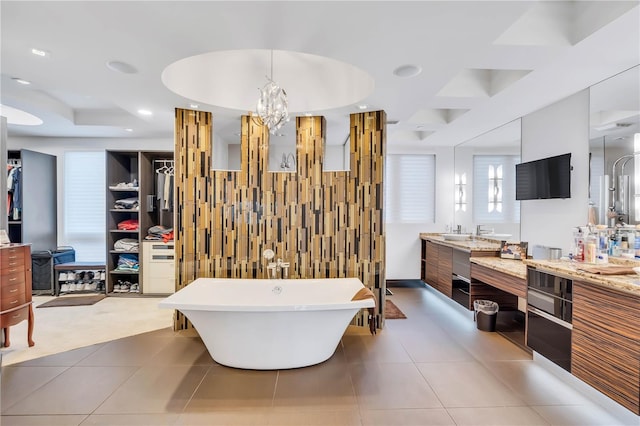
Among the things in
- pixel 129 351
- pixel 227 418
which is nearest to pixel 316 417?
pixel 227 418

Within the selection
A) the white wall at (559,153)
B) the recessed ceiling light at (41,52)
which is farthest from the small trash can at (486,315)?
the recessed ceiling light at (41,52)

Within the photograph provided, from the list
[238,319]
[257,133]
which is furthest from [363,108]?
[238,319]

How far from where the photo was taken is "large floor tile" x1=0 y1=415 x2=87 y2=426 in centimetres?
209

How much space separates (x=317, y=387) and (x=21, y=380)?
242 cm

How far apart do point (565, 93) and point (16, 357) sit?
19.5 feet

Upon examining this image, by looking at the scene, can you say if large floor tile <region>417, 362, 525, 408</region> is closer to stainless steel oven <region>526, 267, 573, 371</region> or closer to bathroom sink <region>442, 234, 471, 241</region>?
stainless steel oven <region>526, 267, 573, 371</region>

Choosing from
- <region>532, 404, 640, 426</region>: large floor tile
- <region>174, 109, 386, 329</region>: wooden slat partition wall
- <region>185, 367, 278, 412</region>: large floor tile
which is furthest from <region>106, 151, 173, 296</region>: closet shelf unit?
<region>532, 404, 640, 426</region>: large floor tile

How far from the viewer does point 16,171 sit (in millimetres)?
4910

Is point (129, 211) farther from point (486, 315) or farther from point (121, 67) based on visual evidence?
point (486, 315)

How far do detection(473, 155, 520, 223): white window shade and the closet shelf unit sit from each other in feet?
16.3

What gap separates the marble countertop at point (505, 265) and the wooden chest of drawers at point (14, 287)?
16.0ft

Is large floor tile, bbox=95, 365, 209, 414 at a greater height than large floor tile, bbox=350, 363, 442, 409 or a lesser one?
lesser

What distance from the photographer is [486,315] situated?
373 centimetres

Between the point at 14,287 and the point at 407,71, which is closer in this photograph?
the point at 407,71
